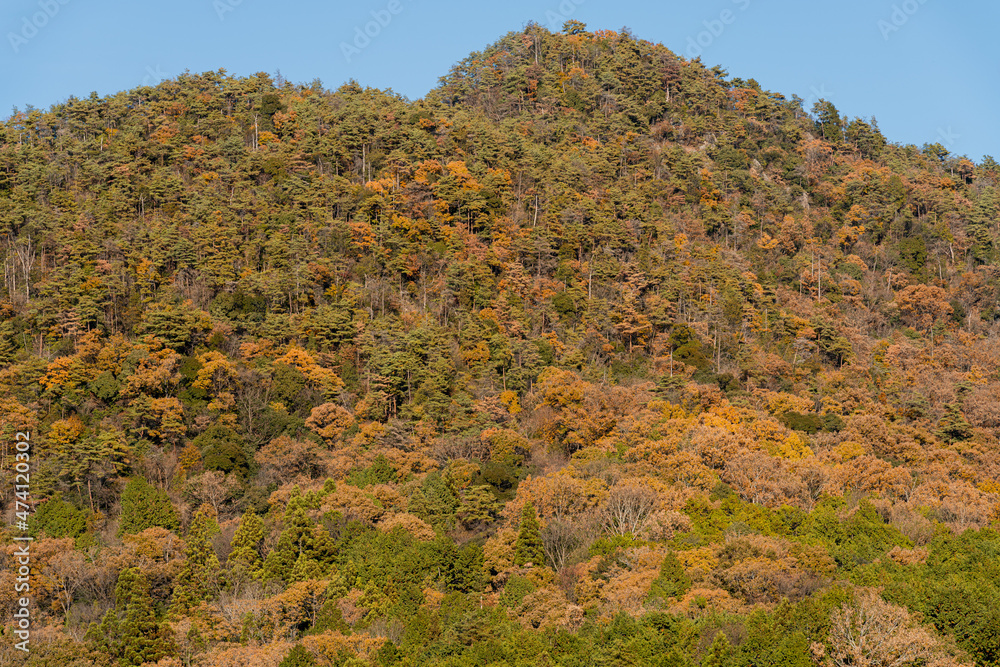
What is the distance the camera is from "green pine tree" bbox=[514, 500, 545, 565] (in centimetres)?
4372

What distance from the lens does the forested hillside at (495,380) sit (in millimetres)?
38403

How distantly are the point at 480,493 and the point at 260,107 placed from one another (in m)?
46.1

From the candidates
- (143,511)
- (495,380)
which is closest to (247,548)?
(143,511)

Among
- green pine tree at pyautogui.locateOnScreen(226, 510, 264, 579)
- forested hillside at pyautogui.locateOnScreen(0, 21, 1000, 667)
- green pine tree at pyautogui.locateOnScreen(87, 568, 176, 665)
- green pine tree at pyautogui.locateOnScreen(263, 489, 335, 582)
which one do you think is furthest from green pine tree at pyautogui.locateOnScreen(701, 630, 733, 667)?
green pine tree at pyautogui.locateOnScreen(226, 510, 264, 579)

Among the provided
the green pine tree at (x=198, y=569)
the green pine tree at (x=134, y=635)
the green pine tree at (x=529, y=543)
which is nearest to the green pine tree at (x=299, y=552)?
the green pine tree at (x=198, y=569)

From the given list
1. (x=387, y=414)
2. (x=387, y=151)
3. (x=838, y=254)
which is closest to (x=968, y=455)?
(x=838, y=254)

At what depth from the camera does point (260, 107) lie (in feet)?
269
